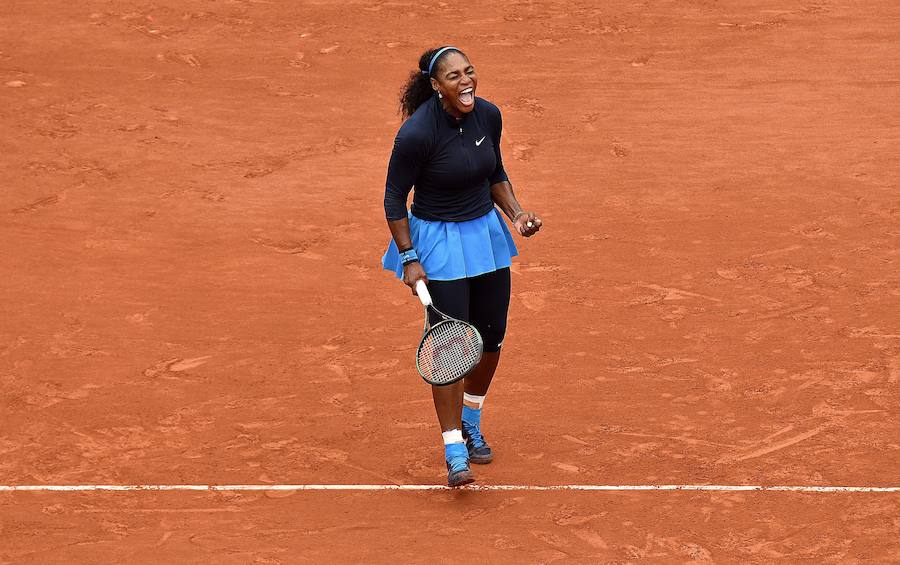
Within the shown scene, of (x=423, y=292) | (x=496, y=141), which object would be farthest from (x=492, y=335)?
(x=496, y=141)

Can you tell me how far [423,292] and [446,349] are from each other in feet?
0.97

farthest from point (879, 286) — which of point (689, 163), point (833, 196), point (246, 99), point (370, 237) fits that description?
point (246, 99)

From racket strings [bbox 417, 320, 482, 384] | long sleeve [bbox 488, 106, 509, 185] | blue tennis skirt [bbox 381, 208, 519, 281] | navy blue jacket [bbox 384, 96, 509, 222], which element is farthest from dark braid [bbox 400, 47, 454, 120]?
racket strings [bbox 417, 320, 482, 384]

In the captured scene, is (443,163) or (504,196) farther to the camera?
(504,196)

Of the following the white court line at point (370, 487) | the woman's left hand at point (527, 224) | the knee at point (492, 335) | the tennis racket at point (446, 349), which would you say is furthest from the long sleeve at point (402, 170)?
the white court line at point (370, 487)

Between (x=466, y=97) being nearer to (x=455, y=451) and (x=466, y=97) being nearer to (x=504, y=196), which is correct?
(x=504, y=196)

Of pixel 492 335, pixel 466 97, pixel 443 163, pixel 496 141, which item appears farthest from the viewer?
pixel 492 335

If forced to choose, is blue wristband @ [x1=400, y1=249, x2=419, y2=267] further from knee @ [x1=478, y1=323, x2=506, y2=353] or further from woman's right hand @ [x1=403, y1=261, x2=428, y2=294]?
knee @ [x1=478, y1=323, x2=506, y2=353]

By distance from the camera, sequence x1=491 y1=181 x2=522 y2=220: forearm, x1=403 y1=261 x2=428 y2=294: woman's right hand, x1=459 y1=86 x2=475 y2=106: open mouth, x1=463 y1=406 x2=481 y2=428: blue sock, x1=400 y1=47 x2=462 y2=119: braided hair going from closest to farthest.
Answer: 1. x1=459 y1=86 x2=475 y2=106: open mouth
2. x1=403 y1=261 x2=428 y2=294: woman's right hand
3. x1=400 y1=47 x2=462 y2=119: braided hair
4. x1=491 y1=181 x2=522 y2=220: forearm
5. x1=463 y1=406 x2=481 y2=428: blue sock

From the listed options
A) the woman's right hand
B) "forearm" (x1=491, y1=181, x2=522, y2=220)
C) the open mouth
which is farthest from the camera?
"forearm" (x1=491, y1=181, x2=522, y2=220)

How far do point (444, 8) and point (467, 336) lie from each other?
1088 centimetres

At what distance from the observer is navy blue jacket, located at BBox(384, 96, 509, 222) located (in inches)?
245

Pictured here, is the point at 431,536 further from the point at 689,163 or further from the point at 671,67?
the point at 671,67

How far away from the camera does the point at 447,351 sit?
6.23m
